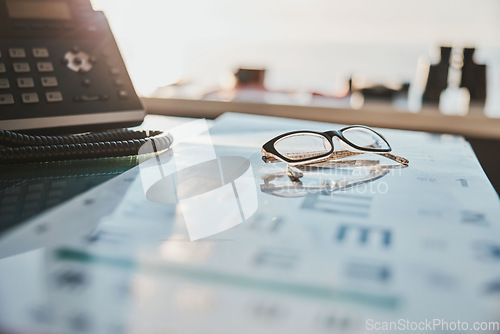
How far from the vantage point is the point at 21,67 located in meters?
0.58

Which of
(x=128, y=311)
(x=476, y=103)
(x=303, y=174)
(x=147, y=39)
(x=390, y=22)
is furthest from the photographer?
(x=147, y=39)

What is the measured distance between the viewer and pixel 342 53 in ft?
4.49

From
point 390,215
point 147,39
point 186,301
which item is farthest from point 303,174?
point 147,39

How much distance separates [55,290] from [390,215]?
0.86ft

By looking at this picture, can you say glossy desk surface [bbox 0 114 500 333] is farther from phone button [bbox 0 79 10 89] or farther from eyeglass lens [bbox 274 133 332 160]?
phone button [bbox 0 79 10 89]

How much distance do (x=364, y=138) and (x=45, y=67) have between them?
0.44 m

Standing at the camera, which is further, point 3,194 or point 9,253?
point 3,194

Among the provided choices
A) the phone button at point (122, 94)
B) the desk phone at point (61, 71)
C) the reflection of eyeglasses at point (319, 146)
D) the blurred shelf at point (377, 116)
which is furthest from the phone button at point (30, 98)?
the blurred shelf at point (377, 116)

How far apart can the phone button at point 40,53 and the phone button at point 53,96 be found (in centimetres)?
6

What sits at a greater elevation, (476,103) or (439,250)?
(439,250)

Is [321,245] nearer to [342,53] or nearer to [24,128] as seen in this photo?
[24,128]

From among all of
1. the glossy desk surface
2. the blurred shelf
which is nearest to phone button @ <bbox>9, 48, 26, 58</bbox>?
the glossy desk surface

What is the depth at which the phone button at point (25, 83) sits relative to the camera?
57cm

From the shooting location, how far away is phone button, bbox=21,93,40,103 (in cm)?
56
